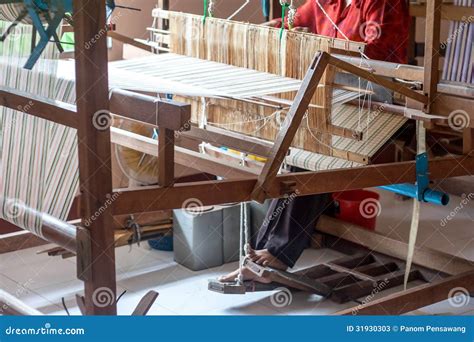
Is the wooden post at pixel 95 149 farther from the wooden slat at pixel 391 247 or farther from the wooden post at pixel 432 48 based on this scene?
the wooden slat at pixel 391 247

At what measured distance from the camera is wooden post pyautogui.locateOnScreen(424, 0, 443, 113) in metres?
3.42

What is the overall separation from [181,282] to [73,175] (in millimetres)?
1609

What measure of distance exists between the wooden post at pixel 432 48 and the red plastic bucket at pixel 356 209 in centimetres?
129

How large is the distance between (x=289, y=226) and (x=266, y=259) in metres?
0.18

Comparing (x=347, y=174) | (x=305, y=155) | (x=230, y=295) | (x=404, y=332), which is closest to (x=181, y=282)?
(x=230, y=295)

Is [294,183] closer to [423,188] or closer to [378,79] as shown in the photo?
[378,79]

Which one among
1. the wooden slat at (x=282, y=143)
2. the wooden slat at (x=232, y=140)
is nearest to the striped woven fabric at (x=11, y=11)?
the wooden slat at (x=282, y=143)

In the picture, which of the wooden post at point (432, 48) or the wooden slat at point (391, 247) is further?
the wooden slat at point (391, 247)

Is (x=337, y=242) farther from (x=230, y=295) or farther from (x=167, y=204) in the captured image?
(x=167, y=204)

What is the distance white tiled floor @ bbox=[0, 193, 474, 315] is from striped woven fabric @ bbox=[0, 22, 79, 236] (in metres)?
1.09

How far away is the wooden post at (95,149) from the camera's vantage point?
2.57 metres

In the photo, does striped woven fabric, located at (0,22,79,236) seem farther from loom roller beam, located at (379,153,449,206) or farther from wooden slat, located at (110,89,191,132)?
loom roller beam, located at (379,153,449,206)

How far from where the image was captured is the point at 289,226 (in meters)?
4.18

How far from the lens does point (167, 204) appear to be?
9.40ft
